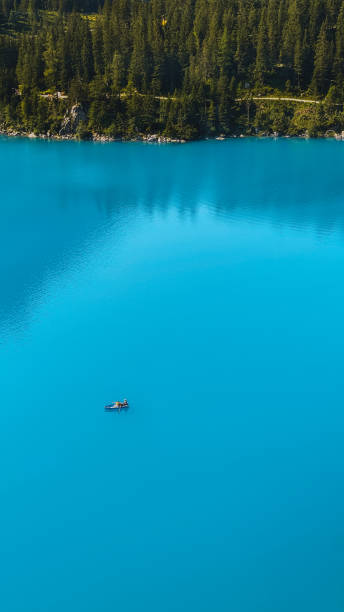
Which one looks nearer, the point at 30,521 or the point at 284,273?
the point at 30,521

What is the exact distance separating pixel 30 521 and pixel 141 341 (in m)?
13.5

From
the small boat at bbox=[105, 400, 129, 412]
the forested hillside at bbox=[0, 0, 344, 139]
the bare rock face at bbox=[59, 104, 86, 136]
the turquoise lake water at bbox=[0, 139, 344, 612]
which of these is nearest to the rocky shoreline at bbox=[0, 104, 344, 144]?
the bare rock face at bbox=[59, 104, 86, 136]

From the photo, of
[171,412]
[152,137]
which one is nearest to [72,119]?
[152,137]

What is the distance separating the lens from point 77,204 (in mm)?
57469

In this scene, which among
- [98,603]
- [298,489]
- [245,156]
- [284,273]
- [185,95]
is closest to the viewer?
[98,603]

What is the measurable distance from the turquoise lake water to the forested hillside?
38366 millimetres

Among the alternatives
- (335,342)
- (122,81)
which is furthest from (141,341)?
(122,81)

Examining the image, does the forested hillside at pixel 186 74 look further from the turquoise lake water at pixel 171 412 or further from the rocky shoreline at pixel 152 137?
the turquoise lake water at pixel 171 412

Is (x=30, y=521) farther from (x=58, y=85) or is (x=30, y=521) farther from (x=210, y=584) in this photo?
(x=58, y=85)

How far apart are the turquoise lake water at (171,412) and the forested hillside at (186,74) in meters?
38.4

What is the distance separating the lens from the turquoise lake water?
20.1m

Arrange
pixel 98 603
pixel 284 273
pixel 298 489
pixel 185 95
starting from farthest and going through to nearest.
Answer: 1. pixel 185 95
2. pixel 284 273
3. pixel 298 489
4. pixel 98 603

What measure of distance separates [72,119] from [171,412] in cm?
7222

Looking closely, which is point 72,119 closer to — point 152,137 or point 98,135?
point 98,135
